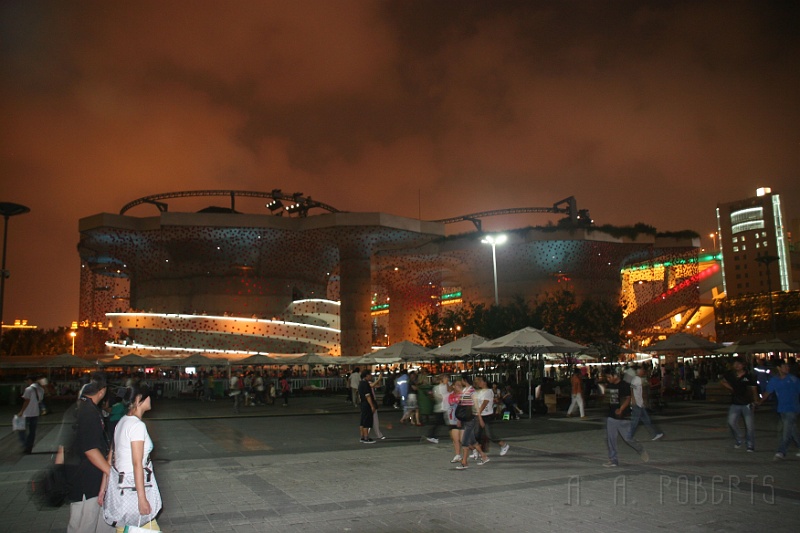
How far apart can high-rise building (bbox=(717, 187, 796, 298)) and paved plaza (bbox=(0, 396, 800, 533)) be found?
422 ft

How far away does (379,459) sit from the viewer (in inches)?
434

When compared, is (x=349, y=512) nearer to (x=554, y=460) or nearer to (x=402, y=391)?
(x=554, y=460)

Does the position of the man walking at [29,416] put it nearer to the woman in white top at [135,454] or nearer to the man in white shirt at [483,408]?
the man in white shirt at [483,408]

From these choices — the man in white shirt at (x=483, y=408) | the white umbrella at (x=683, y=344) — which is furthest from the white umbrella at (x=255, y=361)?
the man in white shirt at (x=483, y=408)

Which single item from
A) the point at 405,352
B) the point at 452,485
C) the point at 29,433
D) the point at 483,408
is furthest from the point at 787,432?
the point at 405,352

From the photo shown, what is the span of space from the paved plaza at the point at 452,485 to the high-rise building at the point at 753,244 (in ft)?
422

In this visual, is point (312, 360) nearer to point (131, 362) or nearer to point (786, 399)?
point (131, 362)

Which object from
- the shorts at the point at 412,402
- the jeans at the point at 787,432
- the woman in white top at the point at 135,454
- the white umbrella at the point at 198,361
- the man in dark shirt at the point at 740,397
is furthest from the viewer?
the white umbrella at the point at 198,361

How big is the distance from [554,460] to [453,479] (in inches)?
89.0

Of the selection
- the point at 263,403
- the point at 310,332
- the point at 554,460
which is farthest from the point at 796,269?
the point at 554,460

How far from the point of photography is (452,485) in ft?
27.9

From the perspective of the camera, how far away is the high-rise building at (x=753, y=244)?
127 metres

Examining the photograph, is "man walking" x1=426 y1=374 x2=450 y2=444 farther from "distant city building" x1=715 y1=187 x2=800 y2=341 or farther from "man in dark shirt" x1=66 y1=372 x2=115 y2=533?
"distant city building" x1=715 y1=187 x2=800 y2=341

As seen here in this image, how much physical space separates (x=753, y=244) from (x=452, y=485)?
461 feet
